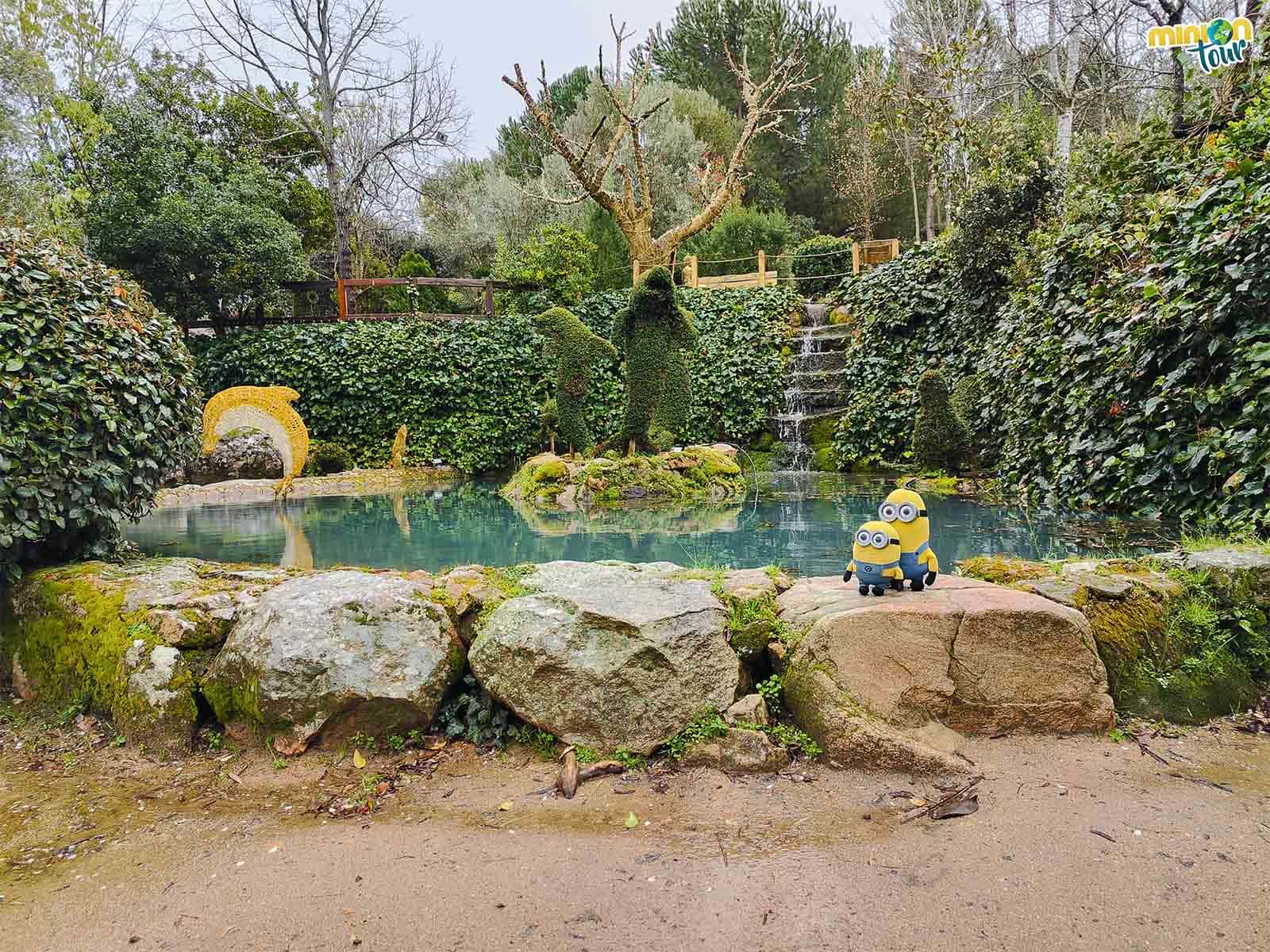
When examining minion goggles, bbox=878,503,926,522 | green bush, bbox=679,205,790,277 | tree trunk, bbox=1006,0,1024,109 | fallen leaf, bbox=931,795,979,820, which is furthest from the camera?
green bush, bbox=679,205,790,277

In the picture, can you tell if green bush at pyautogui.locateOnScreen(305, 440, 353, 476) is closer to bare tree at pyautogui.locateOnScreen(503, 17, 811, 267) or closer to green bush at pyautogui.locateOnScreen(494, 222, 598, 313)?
green bush at pyautogui.locateOnScreen(494, 222, 598, 313)

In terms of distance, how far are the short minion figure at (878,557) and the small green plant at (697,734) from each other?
740 millimetres

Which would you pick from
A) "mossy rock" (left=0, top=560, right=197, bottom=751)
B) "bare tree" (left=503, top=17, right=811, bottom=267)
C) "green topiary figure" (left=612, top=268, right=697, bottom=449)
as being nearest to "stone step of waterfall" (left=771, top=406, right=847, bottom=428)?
"green topiary figure" (left=612, top=268, right=697, bottom=449)

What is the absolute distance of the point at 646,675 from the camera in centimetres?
246

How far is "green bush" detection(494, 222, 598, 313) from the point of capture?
14727 mm

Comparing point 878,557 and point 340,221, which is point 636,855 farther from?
point 340,221

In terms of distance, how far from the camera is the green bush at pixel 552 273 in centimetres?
1473

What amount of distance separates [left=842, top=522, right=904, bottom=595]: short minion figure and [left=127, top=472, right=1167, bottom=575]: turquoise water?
102 cm

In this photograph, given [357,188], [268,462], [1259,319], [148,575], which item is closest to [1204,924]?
[1259,319]

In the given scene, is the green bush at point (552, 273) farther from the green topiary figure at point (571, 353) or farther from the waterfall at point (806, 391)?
the green topiary figure at point (571, 353)

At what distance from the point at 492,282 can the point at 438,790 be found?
520 inches

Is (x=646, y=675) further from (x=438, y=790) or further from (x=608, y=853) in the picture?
(x=438, y=790)

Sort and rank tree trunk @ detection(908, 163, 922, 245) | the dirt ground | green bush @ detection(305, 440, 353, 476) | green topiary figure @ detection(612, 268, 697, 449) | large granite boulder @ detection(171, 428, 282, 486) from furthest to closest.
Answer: tree trunk @ detection(908, 163, 922, 245) → green bush @ detection(305, 440, 353, 476) → large granite boulder @ detection(171, 428, 282, 486) → green topiary figure @ detection(612, 268, 697, 449) → the dirt ground

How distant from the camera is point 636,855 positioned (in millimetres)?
1949
